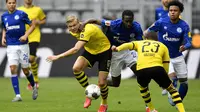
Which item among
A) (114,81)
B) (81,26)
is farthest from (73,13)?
(81,26)

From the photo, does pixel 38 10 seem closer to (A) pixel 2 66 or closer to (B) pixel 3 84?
(B) pixel 3 84

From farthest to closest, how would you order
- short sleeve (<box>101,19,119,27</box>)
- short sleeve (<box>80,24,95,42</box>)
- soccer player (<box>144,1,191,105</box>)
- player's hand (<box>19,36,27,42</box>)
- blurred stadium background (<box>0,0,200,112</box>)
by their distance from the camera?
player's hand (<box>19,36,27,42</box>) → blurred stadium background (<box>0,0,200,112</box>) → soccer player (<box>144,1,191,105</box>) → short sleeve (<box>101,19,119,27</box>) → short sleeve (<box>80,24,95,42</box>)

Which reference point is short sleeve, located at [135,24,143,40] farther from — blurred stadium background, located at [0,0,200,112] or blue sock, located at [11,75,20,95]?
blue sock, located at [11,75,20,95]

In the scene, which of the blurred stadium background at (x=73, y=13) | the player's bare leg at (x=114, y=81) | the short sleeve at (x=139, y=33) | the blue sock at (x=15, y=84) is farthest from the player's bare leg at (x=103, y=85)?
the blurred stadium background at (x=73, y=13)

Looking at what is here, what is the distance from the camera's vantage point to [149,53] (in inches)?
495

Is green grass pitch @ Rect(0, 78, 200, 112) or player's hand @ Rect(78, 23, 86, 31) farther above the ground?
player's hand @ Rect(78, 23, 86, 31)

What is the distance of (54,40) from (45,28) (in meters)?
0.68

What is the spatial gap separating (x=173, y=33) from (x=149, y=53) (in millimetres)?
2361

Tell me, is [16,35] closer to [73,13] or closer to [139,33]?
[139,33]

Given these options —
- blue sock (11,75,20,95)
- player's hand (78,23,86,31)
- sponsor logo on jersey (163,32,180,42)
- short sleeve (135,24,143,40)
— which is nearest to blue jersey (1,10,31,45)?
blue sock (11,75,20,95)

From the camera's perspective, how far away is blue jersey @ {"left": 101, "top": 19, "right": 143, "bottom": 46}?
47.2 ft

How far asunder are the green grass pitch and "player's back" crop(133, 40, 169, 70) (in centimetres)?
218

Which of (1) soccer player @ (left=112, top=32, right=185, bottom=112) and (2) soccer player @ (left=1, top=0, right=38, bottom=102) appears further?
(2) soccer player @ (left=1, top=0, right=38, bottom=102)

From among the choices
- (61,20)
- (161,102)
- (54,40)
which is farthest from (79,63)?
(61,20)
